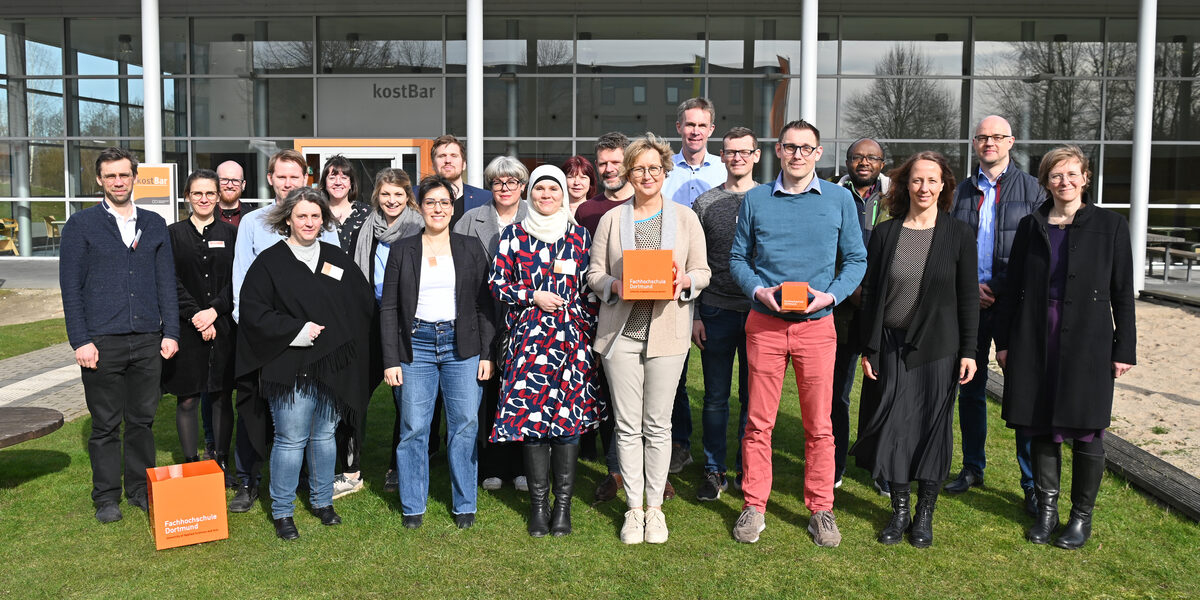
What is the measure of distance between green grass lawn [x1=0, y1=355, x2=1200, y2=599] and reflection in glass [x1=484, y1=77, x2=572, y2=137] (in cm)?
1248

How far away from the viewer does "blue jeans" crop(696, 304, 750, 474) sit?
495 centimetres

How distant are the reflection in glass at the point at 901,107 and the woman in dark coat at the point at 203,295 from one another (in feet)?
45.7

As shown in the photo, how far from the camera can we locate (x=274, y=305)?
443cm

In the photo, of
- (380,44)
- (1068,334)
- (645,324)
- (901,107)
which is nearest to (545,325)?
(645,324)

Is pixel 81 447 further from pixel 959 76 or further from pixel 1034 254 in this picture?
pixel 959 76

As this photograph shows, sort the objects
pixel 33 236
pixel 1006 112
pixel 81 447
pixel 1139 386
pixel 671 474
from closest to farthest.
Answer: pixel 671 474 < pixel 81 447 < pixel 1139 386 < pixel 1006 112 < pixel 33 236

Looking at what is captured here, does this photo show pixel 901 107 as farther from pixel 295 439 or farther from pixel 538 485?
pixel 295 439

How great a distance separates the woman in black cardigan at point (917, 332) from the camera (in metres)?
4.30

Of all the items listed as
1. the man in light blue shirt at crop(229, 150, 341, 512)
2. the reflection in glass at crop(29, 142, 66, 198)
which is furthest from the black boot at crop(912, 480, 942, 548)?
the reflection in glass at crop(29, 142, 66, 198)

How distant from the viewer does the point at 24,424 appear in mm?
5004

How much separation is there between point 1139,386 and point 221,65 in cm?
1651

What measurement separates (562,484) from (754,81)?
45.2 ft

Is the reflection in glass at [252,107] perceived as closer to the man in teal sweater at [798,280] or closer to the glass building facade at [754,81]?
the glass building facade at [754,81]

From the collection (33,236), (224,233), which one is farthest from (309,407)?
(33,236)
